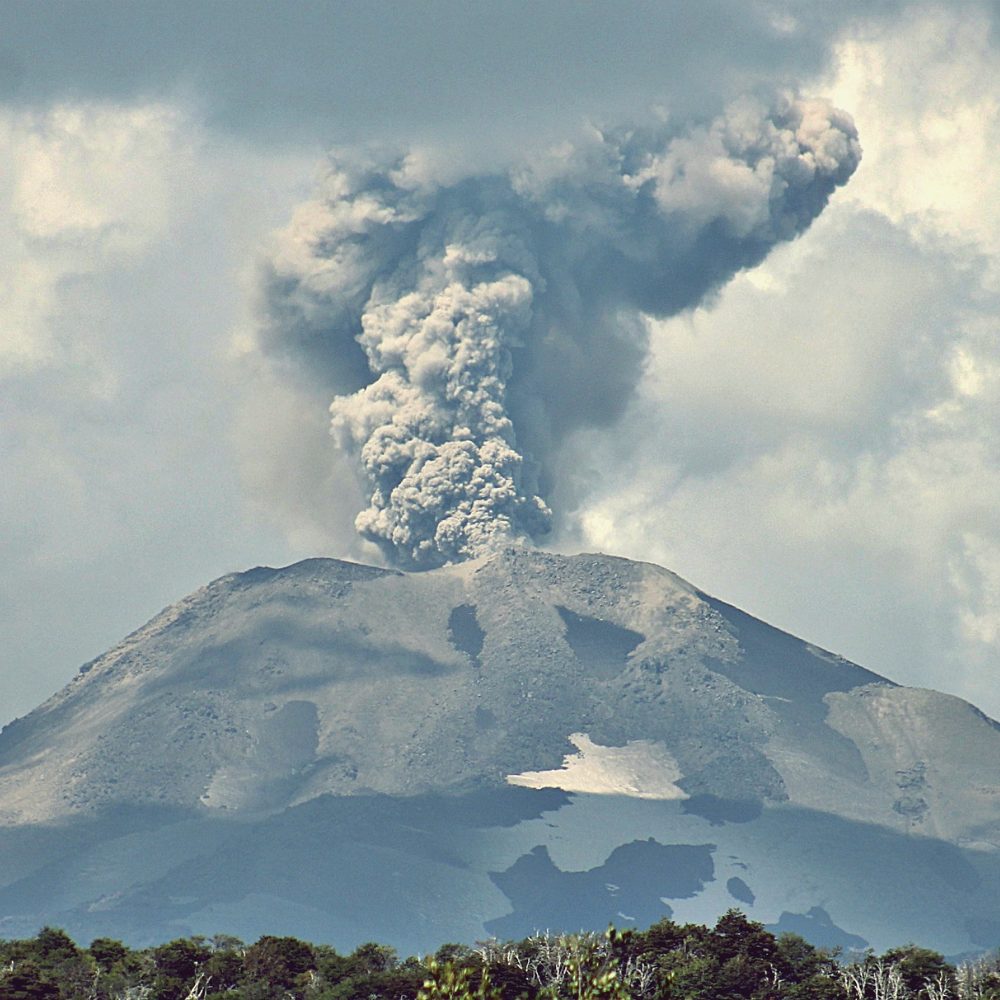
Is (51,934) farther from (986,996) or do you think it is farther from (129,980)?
(986,996)

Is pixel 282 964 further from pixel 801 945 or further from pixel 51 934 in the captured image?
pixel 801 945

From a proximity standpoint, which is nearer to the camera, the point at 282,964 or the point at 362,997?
the point at 362,997

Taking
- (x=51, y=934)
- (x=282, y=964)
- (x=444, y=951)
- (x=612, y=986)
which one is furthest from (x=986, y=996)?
(x=612, y=986)

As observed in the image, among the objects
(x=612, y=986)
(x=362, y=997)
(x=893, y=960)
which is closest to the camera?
(x=612, y=986)

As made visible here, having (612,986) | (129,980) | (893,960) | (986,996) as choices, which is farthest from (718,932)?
(612,986)

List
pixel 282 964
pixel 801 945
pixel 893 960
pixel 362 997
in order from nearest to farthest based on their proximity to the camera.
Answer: pixel 362 997 → pixel 282 964 → pixel 893 960 → pixel 801 945

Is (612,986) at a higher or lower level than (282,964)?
lower
